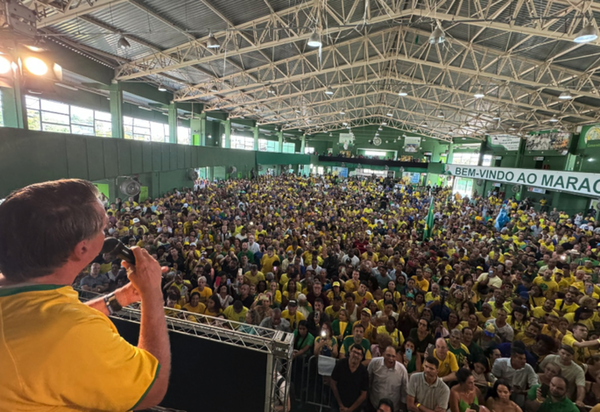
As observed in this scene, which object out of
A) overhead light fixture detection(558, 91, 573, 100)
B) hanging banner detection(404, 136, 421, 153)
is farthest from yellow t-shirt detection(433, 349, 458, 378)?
hanging banner detection(404, 136, 421, 153)

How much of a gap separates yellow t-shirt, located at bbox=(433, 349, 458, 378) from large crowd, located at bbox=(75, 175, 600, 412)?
0.01 metres

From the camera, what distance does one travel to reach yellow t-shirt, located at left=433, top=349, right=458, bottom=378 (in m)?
4.04

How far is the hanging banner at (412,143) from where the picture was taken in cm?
3773

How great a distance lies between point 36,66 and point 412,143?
39.3 m

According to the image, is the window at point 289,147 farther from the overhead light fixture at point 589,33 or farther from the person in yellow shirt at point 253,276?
the overhead light fixture at point 589,33

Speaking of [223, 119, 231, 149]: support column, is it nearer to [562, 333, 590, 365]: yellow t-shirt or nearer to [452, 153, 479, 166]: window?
[562, 333, 590, 365]: yellow t-shirt

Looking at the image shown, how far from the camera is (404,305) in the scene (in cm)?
563

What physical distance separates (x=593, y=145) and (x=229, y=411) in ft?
86.9

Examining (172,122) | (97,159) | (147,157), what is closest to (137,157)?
(147,157)

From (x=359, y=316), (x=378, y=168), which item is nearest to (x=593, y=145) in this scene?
(x=378, y=168)

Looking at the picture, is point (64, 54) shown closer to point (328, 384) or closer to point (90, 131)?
point (90, 131)

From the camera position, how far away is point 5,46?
4.36 m

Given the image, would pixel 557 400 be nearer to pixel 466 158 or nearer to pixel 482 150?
pixel 482 150

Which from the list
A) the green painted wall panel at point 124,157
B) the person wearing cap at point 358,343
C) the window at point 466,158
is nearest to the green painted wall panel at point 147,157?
the green painted wall panel at point 124,157
